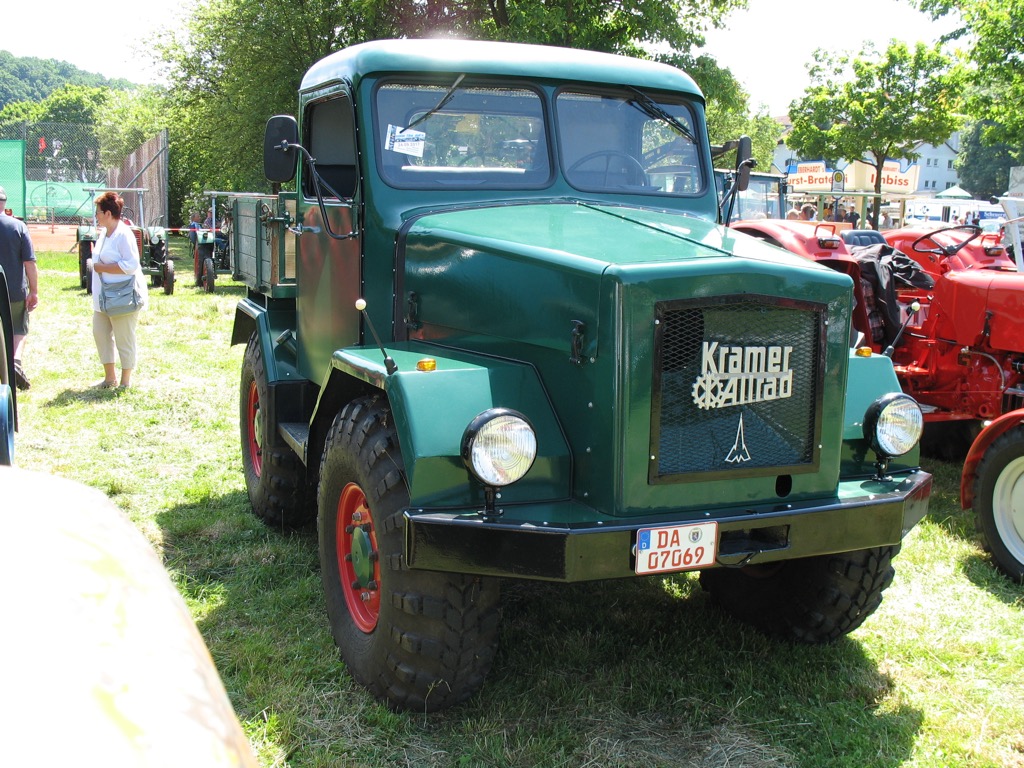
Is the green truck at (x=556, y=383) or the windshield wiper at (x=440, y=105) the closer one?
the green truck at (x=556, y=383)

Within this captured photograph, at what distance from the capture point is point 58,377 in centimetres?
907

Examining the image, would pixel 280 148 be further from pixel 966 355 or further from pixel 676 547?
pixel 966 355

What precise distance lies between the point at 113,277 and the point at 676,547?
22.4 ft

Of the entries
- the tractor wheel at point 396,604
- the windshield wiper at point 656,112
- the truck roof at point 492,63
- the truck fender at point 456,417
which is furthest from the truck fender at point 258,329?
the windshield wiper at point 656,112

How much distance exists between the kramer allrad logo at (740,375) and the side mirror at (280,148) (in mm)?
2074

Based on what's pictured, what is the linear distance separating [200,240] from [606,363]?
49.3 ft

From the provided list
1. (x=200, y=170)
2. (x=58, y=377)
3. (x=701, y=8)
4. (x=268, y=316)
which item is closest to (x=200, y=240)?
(x=58, y=377)

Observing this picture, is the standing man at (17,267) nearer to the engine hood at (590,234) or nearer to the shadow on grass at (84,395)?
the shadow on grass at (84,395)

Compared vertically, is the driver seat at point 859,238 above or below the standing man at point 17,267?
above

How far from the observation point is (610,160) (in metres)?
4.31

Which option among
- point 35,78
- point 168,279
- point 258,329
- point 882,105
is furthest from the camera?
point 35,78

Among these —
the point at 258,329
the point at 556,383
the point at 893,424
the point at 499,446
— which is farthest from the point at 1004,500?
the point at 258,329

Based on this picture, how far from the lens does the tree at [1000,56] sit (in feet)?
56.7

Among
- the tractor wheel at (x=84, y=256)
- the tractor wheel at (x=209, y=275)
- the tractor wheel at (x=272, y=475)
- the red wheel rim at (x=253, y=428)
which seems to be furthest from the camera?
the tractor wheel at (x=209, y=275)
